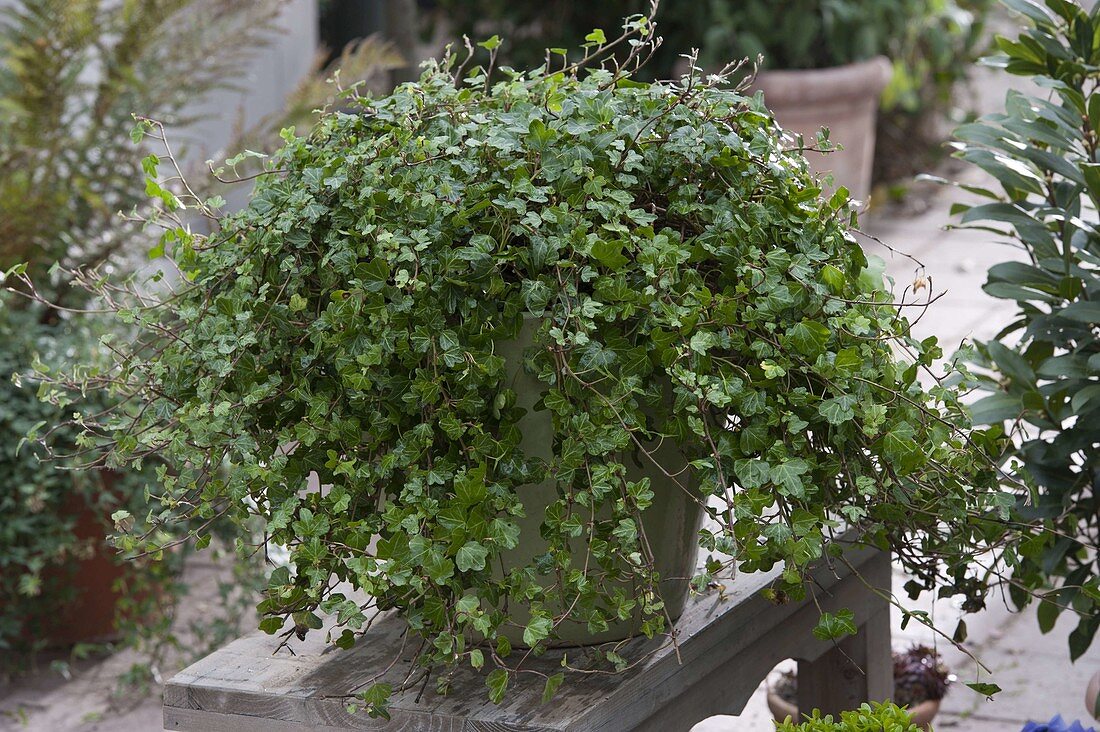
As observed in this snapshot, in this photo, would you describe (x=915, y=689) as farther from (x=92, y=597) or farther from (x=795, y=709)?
→ (x=92, y=597)

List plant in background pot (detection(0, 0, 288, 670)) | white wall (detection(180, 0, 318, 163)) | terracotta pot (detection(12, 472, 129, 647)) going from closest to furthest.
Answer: plant in background pot (detection(0, 0, 288, 670)) < terracotta pot (detection(12, 472, 129, 647)) < white wall (detection(180, 0, 318, 163))

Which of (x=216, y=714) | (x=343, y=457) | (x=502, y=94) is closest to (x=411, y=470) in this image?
(x=343, y=457)

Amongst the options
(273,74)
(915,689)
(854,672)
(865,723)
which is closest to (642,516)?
(865,723)

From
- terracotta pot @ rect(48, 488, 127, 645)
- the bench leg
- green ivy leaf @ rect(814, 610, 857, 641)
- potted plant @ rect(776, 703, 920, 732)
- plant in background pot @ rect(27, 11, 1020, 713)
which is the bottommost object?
terracotta pot @ rect(48, 488, 127, 645)

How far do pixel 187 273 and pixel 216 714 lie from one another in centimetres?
51

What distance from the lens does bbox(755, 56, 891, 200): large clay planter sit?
220 inches

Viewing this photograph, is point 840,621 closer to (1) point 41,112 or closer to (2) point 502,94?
(2) point 502,94

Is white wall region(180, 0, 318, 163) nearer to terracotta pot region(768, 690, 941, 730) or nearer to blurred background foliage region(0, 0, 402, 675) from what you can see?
blurred background foliage region(0, 0, 402, 675)

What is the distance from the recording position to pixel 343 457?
1390mm

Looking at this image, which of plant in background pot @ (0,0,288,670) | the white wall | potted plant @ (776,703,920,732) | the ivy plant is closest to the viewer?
potted plant @ (776,703,920,732)

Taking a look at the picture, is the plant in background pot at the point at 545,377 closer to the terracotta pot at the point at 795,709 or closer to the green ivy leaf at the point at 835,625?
the green ivy leaf at the point at 835,625

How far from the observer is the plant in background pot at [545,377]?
4.24 feet

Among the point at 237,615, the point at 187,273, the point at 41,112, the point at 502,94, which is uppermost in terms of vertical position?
the point at 502,94

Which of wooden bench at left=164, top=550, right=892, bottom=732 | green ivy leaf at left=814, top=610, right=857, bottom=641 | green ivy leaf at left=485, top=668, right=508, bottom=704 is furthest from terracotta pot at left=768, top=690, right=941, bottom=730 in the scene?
green ivy leaf at left=485, top=668, right=508, bottom=704
